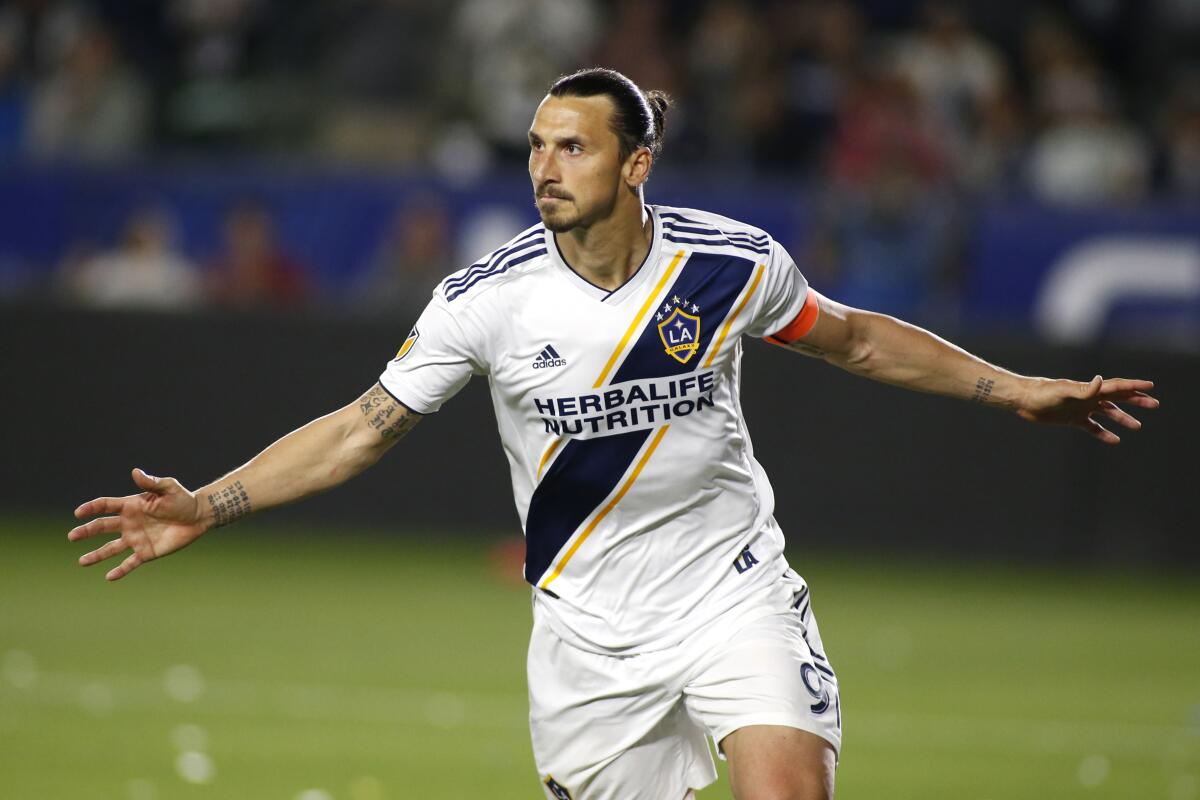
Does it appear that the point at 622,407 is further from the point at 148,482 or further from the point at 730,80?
the point at 730,80

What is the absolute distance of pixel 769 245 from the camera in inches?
206

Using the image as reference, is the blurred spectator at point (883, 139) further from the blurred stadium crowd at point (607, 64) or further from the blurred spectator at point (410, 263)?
the blurred spectator at point (410, 263)

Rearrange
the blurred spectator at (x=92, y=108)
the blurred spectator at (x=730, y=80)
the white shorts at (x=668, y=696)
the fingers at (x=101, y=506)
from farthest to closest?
the blurred spectator at (x=92, y=108), the blurred spectator at (x=730, y=80), the white shorts at (x=668, y=696), the fingers at (x=101, y=506)

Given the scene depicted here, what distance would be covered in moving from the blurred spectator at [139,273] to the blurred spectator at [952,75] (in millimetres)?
5435

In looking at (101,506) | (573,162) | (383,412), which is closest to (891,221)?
(573,162)

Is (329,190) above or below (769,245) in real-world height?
above

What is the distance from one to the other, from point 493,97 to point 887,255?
11.3 feet

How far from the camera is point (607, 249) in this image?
5.05m

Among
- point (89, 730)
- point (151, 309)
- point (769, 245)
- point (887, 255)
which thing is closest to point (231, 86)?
point (151, 309)

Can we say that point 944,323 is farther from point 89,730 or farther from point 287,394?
point 89,730

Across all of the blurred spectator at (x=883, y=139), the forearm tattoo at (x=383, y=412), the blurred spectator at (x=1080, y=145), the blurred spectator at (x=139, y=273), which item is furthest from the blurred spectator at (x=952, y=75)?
the forearm tattoo at (x=383, y=412)

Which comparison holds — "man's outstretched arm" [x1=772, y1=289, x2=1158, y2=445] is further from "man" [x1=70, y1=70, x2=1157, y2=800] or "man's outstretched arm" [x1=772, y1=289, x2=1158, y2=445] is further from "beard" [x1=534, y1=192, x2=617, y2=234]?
"beard" [x1=534, y1=192, x2=617, y2=234]

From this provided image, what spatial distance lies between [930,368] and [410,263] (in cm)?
864

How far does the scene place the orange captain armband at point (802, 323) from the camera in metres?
5.32
